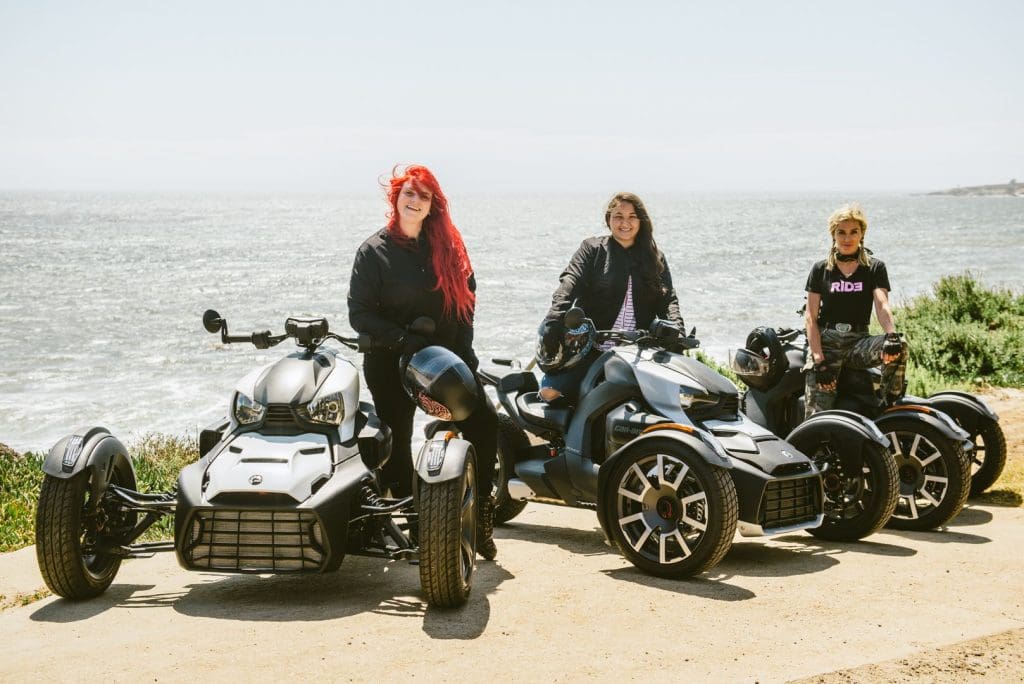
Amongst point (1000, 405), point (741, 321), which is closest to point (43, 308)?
point (741, 321)

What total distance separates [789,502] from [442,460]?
2326mm

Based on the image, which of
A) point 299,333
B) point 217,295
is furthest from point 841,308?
point 217,295

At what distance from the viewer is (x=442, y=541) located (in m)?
5.60

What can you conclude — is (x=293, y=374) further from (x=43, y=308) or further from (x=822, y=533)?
(x=43, y=308)

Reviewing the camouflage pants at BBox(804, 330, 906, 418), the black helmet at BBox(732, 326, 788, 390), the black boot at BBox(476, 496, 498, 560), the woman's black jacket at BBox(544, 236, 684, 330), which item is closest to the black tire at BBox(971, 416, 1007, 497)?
the camouflage pants at BBox(804, 330, 906, 418)

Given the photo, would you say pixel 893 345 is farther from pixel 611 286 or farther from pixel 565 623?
pixel 565 623

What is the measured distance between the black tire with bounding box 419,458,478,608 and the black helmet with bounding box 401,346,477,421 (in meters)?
0.72

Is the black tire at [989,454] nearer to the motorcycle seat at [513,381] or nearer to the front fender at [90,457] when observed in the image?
the motorcycle seat at [513,381]

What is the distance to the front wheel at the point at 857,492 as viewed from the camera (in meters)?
7.36

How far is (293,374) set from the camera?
245 inches

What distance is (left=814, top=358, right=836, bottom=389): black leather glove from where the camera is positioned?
27.9ft

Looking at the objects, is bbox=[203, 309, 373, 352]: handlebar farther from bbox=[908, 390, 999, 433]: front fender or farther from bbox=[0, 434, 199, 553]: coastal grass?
bbox=[908, 390, 999, 433]: front fender

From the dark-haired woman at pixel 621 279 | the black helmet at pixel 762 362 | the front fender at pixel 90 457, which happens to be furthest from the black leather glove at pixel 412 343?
the black helmet at pixel 762 362

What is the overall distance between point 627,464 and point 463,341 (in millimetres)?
1278
